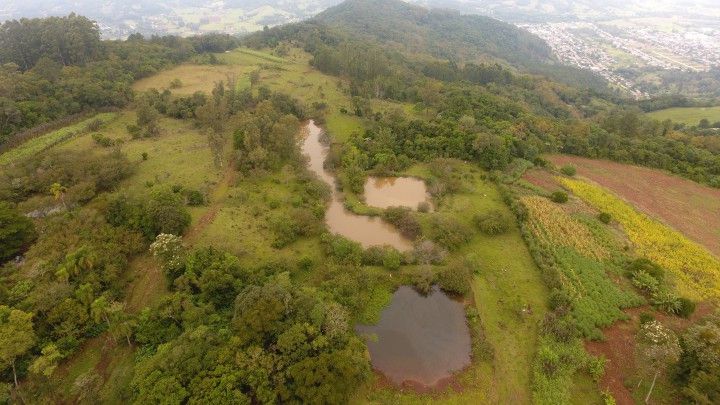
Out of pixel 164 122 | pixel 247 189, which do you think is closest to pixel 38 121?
pixel 164 122

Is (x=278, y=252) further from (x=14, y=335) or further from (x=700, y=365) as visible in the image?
(x=700, y=365)

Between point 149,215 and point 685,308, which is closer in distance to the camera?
point 685,308

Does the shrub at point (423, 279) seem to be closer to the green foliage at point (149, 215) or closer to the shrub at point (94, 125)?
the green foliage at point (149, 215)

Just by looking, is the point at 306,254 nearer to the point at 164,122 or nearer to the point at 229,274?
the point at 229,274

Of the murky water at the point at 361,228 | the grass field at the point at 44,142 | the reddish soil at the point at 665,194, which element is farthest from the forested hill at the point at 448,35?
the murky water at the point at 361,228

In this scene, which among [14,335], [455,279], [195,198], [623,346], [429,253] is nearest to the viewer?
[14,335]

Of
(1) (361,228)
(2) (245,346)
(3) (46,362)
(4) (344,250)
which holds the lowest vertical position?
(1) (361,228)

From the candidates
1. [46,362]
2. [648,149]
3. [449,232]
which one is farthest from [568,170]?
[46,362]
